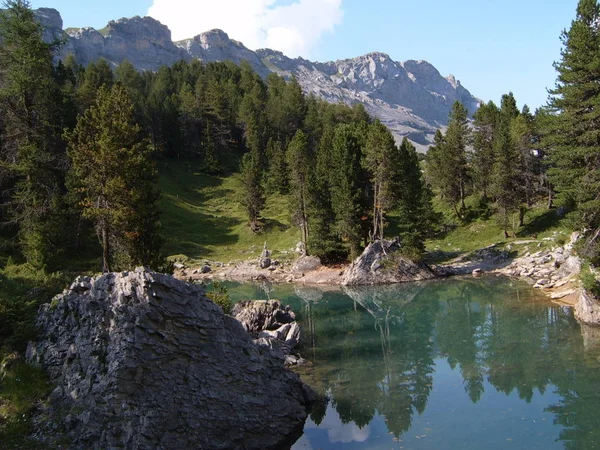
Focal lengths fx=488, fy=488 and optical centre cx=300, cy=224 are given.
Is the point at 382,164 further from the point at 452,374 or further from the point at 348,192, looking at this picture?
the point at 452,374

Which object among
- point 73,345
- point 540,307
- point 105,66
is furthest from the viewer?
point 105,66

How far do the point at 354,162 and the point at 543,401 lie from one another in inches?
1648

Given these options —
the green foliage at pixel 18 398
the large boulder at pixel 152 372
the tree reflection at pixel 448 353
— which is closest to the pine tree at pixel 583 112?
the tree reflection at pixel 448 353

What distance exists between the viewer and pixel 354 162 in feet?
201

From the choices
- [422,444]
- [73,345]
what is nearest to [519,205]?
[422,444]

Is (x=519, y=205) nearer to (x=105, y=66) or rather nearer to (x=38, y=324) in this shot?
(x=38, y=324)

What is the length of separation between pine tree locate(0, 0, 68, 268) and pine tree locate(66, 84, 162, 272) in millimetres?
8060

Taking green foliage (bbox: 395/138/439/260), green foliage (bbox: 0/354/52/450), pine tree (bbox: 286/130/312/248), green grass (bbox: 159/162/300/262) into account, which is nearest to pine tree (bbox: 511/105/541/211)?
green foliage (bbox: 395/138/439/260)

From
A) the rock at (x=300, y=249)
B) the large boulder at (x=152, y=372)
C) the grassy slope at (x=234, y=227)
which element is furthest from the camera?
the grassy slope at (x=234, y=227)

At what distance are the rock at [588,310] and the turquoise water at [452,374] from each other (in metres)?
0.90

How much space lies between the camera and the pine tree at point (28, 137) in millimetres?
39594

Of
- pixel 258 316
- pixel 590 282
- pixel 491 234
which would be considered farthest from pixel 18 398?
pixel 491 234

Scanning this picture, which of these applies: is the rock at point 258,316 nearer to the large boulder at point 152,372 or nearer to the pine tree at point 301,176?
the large boulder at point 152,372

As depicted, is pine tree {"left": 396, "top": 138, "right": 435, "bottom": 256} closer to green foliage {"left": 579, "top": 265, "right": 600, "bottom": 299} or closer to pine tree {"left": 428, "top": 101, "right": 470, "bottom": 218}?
pine tree {"left": 428, "top": 101, "right": 470, "bottom": 218}
